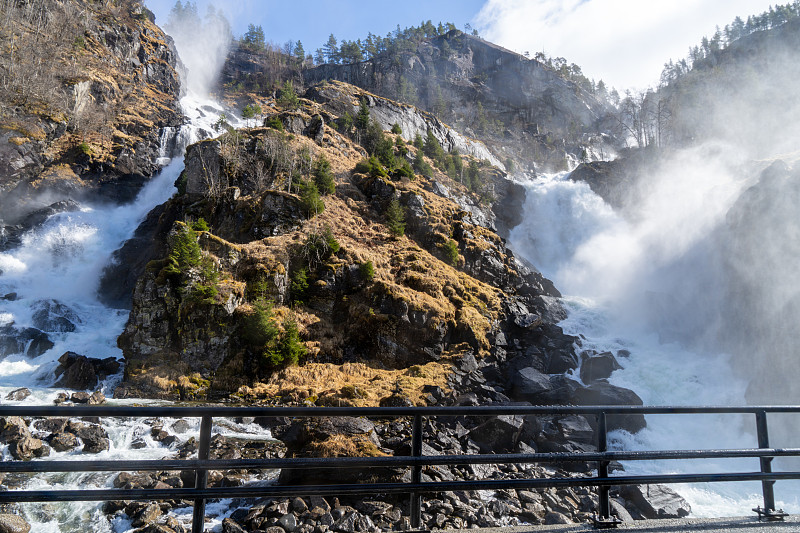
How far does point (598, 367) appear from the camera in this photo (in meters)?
25.7

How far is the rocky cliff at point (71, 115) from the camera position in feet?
124

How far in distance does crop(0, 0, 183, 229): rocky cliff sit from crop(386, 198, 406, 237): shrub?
2895cm

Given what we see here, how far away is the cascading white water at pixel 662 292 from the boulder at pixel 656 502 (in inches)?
49.2

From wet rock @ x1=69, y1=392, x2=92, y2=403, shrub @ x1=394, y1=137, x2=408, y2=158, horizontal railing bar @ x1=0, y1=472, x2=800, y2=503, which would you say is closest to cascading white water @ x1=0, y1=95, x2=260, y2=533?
wet rock @ x1=69, y1=392, x2=92, y2=403

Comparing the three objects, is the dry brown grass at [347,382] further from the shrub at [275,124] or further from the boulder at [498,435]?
the shrub at [275,124]

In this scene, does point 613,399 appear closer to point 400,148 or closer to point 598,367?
point 598,367

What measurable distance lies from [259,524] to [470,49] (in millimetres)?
140451

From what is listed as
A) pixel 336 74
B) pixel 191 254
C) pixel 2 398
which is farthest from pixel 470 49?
pixel 2 398

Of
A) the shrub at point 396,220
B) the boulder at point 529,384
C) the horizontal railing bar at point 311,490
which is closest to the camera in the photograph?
the horizontal railing bar at point 311,490

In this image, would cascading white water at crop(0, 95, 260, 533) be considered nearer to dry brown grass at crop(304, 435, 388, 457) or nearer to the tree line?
dry brown grass at crop(304, 435, 388, 457)

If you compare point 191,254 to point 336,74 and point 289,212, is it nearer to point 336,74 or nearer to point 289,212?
point 289,212

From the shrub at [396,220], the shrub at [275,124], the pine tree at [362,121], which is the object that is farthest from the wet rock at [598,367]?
the pine tree at [362,121]

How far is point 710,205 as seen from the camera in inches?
1414

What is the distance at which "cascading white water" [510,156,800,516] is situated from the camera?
19.2m
